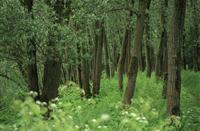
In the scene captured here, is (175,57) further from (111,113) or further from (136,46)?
(136,46)

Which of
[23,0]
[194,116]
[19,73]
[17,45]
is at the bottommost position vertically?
[194,116]

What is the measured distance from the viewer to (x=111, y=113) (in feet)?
44.3

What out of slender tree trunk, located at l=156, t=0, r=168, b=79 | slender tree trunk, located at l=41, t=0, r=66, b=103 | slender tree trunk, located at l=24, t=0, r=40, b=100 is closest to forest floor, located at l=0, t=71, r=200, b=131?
slender tree trunk, located at l=156, t=0, r=168, b=79

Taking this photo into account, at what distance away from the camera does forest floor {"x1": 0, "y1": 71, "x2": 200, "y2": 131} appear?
6.43 m

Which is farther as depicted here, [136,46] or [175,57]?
[136,46]

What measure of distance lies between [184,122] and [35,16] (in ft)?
Result: 20.2

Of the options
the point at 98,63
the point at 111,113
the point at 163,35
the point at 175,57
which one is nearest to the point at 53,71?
the point at 111,113

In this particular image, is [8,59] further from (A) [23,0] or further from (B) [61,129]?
(B) [61,129]

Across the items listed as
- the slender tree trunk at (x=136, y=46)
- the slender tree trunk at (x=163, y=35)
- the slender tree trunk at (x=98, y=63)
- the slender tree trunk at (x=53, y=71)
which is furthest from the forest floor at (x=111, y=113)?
the slender tree trunk at (x=136, y=46)

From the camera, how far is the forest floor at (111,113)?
6430mm

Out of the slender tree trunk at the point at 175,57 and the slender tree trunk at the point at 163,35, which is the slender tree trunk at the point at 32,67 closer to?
the slender tree trunk at the point at 175,57

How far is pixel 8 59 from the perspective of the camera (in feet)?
50.0

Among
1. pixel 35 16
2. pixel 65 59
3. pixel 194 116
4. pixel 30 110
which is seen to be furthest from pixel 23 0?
pixel 30 110

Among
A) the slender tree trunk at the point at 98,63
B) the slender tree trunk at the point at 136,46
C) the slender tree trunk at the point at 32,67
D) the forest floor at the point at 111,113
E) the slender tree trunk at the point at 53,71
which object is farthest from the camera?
the slender tree trunk at the point at 98,63
